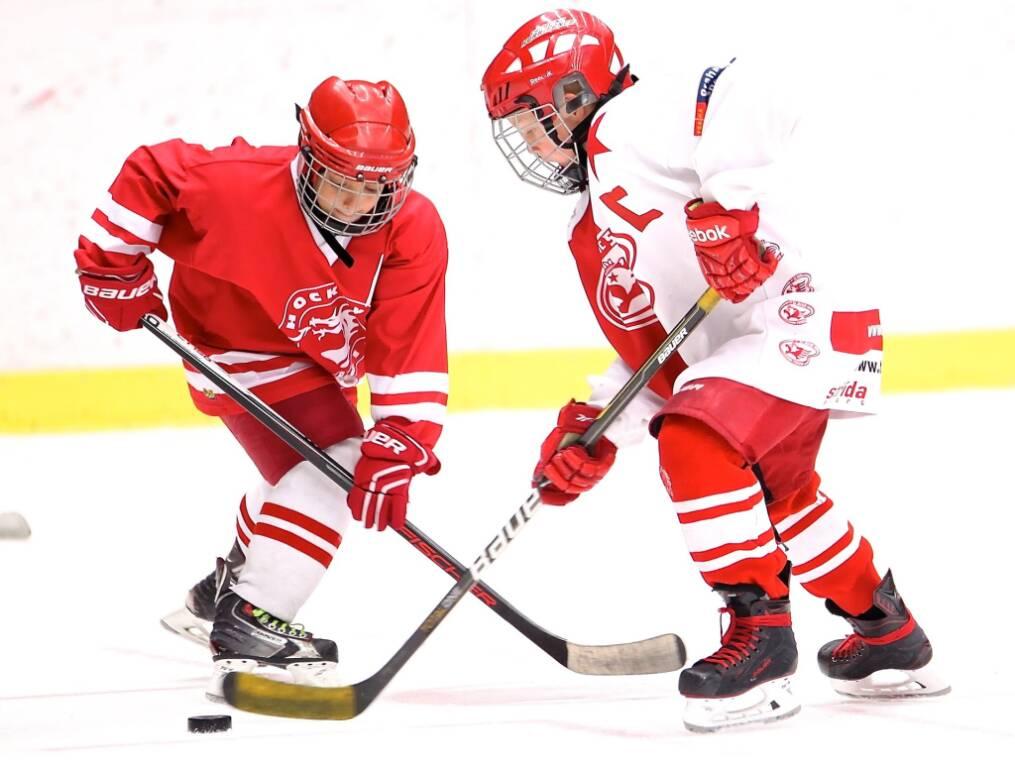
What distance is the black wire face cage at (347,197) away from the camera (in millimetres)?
2162

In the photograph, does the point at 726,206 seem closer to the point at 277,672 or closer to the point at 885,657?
the point at 885,657

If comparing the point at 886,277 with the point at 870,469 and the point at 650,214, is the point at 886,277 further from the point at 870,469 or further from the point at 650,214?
the point at 650,214

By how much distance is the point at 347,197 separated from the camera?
2.22m

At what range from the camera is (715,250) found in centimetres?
191

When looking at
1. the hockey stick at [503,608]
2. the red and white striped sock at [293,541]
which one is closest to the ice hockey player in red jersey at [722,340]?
the hockey stick at [503,608]

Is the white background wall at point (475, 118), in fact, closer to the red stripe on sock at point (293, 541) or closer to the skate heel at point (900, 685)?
Answer: the red stripe on sock at point (293, 541)

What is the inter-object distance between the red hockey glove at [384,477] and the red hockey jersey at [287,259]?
0.06m

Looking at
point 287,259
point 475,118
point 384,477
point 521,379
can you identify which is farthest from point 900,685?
point 475,118

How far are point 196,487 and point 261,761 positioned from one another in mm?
2323

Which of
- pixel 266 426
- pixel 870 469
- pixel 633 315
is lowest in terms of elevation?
pixel 870 469

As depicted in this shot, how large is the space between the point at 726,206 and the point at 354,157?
567mm

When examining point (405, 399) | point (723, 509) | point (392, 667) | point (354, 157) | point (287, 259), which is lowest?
point (392, 667)

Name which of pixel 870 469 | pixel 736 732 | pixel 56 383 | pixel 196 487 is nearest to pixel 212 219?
pixel 736 732

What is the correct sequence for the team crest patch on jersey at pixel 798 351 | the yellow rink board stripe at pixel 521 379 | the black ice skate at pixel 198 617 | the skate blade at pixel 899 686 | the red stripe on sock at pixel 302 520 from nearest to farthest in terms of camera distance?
1. the team crest patch on jersey at pixel 798 351
2. the skate blade at pixel 899 686
3. the red stripe on sock at pixel 302 520
4. the black ice skate at pixel 198 617
5. the yellow rink board stripe at pixel 521 379
